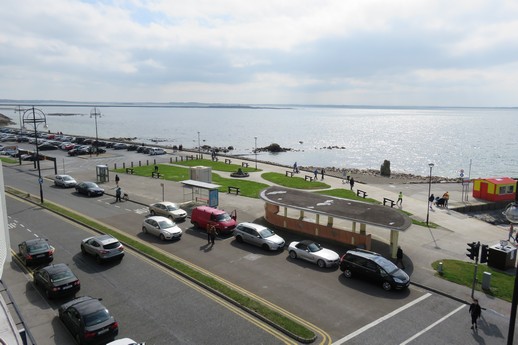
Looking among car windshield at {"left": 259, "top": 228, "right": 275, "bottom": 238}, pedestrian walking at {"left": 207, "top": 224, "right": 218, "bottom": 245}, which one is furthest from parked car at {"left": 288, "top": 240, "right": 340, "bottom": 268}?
pedestrian walking at {"left": 207, "top": 224, "right": 218, "bottom": 245}

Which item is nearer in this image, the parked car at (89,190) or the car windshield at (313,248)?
the car windshield at (313,248)

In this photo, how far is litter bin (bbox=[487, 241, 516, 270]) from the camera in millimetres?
21906

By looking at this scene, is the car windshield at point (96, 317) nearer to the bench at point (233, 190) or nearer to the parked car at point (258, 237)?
the parked car at point (258, 237)

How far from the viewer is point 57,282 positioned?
667 inches

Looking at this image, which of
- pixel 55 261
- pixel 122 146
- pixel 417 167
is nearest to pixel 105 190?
pixel 55 261

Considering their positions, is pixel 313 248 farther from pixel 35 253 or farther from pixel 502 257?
pixel 35 253

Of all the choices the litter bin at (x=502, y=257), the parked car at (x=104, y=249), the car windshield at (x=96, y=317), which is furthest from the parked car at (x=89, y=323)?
the litter bin at (x=502, y=257)

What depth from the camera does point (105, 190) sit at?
1610 inches

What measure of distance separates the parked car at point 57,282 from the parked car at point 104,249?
290 centimetres

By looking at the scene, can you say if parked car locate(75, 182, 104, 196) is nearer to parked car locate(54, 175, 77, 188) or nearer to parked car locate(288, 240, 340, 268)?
parked car locate(54, 175, 77, 188)

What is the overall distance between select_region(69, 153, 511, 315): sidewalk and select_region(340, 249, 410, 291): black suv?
1.72m

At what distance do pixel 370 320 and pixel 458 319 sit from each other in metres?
3.86

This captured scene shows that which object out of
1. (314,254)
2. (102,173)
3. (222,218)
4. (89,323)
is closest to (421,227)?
(314,254)

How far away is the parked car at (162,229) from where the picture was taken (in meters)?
25.2
